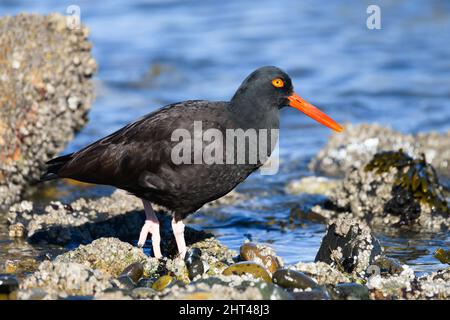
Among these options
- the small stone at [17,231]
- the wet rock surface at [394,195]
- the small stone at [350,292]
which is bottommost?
the small stone at [350,292]

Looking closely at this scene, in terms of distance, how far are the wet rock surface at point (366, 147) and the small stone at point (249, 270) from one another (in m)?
4.04

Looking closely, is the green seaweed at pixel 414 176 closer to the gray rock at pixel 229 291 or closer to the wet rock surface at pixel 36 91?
the gray rock at pixel 229 291

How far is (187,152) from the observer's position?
5.47m

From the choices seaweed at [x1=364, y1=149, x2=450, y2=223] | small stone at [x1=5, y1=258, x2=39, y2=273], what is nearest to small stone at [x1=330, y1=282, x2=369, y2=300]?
small stone at [x1=5, y1=258, x2=39, y2=273]

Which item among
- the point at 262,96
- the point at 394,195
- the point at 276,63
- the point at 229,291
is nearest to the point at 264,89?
the point at 262,96

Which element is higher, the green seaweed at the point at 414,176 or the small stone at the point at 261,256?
the green seaweed at the point at 414,176

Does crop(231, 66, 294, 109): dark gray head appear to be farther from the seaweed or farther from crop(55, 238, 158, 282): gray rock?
the seaweed

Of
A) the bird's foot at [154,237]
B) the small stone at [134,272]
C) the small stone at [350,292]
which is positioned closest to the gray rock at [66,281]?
the small stone at [134,272]

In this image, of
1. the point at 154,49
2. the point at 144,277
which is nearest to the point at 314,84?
the point at 154,49

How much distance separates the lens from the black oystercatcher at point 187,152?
215 inches

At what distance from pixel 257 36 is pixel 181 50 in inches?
62.2

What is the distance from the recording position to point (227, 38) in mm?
15141

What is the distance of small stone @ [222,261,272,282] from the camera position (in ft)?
16.1

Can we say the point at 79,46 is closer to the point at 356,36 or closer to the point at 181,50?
the point at 181,50
